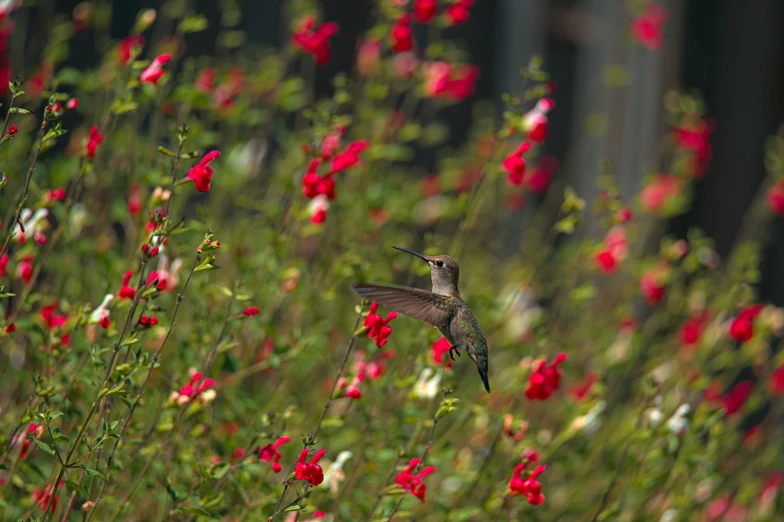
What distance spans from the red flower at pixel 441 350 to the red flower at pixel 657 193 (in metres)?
1.75

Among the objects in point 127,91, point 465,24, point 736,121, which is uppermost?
point 127,91

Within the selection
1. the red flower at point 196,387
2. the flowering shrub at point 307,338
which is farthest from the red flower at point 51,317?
the red flower at point 196,387

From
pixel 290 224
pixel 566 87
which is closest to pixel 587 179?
pixel 566 87

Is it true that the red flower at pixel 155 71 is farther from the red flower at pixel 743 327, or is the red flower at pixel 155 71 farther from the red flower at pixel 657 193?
the red flower at pixel 657 193

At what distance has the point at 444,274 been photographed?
2.14m

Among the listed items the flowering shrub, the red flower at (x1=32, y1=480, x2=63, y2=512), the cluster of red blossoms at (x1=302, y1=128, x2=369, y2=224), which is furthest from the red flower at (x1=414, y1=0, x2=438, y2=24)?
the red flower at (x1=32, y1=480, x2=63, y2=512)

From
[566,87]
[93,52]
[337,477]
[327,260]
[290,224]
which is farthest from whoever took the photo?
[566,87]

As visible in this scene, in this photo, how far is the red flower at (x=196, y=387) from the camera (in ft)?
6.29

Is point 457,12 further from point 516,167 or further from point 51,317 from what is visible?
point 51,317

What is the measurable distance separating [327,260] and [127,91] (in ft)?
3.51

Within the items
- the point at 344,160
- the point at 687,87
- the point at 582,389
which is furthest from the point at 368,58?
the point at 687,87

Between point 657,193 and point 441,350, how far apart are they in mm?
1846

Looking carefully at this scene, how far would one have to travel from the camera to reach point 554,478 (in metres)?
3.15

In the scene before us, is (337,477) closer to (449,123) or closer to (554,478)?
(554,478)
